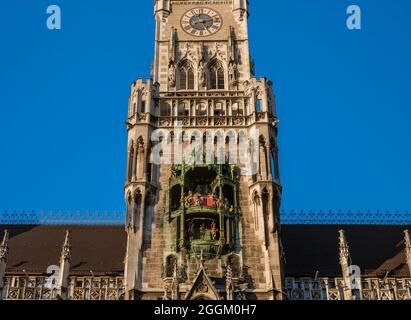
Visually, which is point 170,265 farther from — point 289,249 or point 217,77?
point 217,77

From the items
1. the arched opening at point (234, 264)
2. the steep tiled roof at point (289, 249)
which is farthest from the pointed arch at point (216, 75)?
the arched opening at point (234, 264)

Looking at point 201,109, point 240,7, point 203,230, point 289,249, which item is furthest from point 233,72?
point 203,230

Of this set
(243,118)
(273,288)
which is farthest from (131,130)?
(273,288)

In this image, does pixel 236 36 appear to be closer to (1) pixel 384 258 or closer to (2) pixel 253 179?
(2) pixel 253 179

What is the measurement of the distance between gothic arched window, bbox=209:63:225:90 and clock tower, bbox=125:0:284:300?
57mm

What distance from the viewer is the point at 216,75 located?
38.0 meters

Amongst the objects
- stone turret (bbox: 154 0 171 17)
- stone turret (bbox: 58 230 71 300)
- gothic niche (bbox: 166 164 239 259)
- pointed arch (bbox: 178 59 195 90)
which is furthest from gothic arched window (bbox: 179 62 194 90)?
stone turret (bbox: 58 230 71 300)

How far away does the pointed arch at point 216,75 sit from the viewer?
37.6 metres

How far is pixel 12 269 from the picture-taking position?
109 feet

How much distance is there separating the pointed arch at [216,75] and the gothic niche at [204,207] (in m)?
6.51

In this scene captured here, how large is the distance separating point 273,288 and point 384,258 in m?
8.98

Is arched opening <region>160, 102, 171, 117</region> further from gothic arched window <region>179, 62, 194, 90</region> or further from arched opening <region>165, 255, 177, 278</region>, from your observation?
arched opening <region>165, 255, 177, 278</region>

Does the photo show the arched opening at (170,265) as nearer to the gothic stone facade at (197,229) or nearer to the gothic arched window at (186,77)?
the gothic stone facade at (197,229)

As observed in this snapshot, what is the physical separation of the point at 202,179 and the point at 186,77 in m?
7.53
